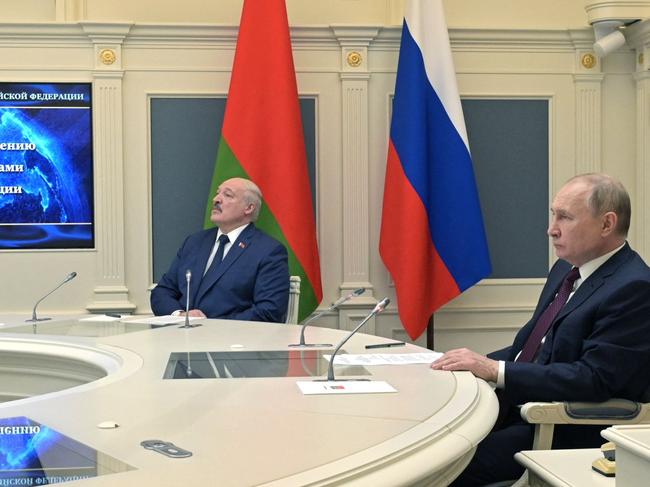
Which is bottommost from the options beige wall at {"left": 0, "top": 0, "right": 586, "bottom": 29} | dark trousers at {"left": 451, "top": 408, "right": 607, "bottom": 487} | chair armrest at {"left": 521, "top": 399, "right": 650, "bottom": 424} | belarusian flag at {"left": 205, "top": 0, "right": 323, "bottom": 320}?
dark trousers at {"left": 451, "top": 408, "right": 607, "bottom": 487}

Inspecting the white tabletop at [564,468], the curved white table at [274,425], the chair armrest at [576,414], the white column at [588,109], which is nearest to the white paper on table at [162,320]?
the curved white table at [274,425]

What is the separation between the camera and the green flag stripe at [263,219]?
18.4 feet

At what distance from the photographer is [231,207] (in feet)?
16.2

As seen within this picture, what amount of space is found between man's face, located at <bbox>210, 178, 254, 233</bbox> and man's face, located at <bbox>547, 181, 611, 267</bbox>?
90.9 inches

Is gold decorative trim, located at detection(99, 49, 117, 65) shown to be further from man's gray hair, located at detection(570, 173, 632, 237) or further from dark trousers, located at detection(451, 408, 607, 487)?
dark trousers, located at detection(451, 408, 607, 487)

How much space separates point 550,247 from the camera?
608cm

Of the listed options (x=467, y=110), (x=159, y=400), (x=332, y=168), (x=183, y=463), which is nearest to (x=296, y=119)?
(x=332, y=168)

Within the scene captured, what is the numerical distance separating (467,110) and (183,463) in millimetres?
4705

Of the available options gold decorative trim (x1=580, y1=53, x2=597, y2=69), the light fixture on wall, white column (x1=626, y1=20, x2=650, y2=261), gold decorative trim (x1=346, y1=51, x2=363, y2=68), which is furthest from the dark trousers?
gold decorative trim (x1=580, y1=53, x2=597, y2=69)

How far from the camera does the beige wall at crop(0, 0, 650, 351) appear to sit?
18.7 ft

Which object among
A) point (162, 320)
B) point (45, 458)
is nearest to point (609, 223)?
point (45, 458)

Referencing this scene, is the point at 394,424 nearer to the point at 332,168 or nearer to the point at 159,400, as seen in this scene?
the point at 159,400

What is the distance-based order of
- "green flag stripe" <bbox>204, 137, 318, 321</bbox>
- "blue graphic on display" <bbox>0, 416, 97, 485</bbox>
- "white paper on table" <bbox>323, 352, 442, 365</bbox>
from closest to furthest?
1. "blue graphic on display" <bbox>0, 416, 97, 485</bbox>
2. "white paper on table" <bbox>323, 352, 442, 365</bbox>
3. "green flag stripe" <bbox>204, 137, 318, 321</bbox>

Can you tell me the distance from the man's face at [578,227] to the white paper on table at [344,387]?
86cm
